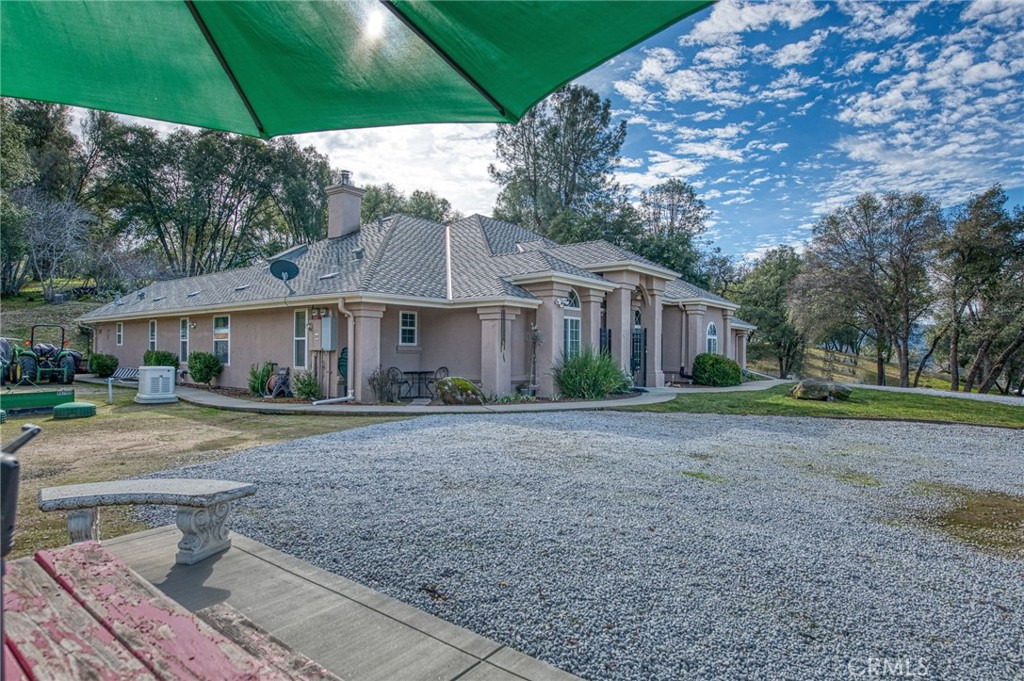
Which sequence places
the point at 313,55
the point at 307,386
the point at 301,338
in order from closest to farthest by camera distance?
the point at 313,55
the point at 307,386
the point at 301,338

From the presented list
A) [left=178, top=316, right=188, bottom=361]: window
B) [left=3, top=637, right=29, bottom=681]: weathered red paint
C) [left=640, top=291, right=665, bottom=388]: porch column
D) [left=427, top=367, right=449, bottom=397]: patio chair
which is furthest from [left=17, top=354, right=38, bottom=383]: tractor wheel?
[left=3, top=637, right=29, bottom=681]: weathered red paint

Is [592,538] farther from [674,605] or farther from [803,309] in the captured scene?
[803,309]

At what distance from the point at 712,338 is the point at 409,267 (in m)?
13.5

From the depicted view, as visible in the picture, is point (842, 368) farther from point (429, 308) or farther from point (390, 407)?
point (390, 407)

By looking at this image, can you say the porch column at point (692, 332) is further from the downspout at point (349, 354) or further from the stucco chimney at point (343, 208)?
the downspout at point (349, 354)

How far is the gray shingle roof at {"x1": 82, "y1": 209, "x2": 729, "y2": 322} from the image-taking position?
14.4 meters

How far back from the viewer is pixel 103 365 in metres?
21.4

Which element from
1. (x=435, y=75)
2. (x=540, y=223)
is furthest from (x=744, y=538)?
(x=540, y=223)

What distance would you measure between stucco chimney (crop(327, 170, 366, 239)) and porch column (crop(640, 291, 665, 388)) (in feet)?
34.7

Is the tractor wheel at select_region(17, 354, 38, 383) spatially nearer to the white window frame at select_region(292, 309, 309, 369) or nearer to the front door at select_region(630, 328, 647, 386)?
the white window frame at select_region(292, 309, 309, 369)

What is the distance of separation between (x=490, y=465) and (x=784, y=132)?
1720cm

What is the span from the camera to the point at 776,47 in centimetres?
915

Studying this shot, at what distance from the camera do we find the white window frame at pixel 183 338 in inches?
754

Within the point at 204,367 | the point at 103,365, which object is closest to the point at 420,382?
the point at 204,367
